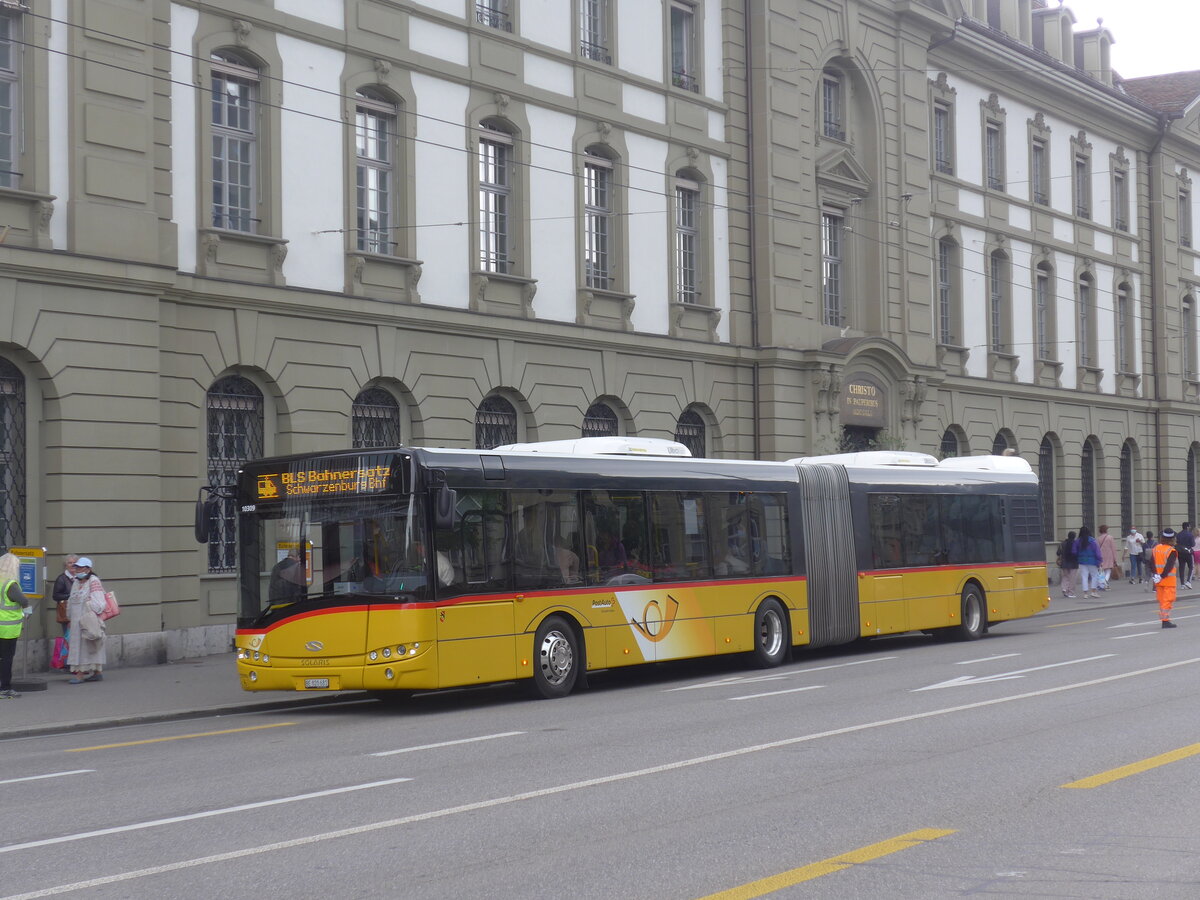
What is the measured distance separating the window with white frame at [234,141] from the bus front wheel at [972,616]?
12426 millimetres

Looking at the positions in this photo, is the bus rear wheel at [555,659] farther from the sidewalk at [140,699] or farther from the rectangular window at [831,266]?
the rectangular window at [831,266]

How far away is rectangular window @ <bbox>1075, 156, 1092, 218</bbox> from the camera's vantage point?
46.2m

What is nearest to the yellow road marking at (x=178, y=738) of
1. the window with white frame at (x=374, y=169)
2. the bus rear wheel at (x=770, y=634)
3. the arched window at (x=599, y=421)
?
the bus rear wheel at (x=770, y=634)

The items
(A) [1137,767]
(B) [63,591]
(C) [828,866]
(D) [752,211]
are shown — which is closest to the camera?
(C) [828,866]

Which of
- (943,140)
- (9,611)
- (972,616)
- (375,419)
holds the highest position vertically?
(943,140)

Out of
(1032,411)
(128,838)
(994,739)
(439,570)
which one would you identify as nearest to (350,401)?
(439,570)

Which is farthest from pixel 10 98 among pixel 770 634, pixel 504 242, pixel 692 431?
pixel 692 431

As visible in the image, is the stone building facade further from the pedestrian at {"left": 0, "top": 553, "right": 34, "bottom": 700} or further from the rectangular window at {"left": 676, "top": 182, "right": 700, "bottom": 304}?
the pedestrian at {"left": 0, "top": 553, "right": 34, "bottom": 700}

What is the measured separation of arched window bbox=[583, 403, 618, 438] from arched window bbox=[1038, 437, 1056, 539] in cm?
1811

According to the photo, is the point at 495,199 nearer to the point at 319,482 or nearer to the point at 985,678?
the point at 319,482

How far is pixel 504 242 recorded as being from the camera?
27203 millimetres

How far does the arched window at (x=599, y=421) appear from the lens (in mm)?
28906

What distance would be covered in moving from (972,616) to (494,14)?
506 inches

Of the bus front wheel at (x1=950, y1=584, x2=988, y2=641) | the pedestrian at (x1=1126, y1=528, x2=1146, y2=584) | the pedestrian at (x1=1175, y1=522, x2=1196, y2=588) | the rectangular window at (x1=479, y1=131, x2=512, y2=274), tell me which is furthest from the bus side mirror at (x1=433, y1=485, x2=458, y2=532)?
the pedestrian at (x1=1126, y1=528, x2=1146, y2=584)
